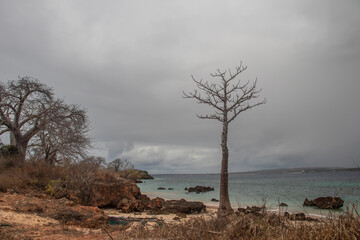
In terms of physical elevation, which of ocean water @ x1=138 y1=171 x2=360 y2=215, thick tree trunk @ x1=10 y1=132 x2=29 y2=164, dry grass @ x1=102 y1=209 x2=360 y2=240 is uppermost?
thick tree trunk @ x1=10 y1=132 x2=29 y2=164

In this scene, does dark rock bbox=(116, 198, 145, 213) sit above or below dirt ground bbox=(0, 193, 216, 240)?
below

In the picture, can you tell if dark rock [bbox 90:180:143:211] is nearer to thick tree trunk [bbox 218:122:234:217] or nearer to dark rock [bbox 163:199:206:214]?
dark rock [bbox 163:199:206:214]

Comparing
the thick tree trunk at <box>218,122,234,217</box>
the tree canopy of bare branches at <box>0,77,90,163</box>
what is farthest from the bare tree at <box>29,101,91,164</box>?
the thick tree trunk at <box>218,122,234,217</box>

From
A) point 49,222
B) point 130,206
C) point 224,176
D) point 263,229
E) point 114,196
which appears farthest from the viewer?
point 114,196

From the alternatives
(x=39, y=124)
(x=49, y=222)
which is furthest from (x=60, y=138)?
(x=49, y=222)

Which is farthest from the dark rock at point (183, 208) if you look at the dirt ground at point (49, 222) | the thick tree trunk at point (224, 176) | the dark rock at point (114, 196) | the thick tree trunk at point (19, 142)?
the thick tree trunk at point (19, 142)

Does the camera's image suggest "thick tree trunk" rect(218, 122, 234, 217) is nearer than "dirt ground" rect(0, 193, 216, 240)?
No

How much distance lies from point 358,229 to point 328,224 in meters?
0.38

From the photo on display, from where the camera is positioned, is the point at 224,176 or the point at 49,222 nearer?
the point at 49,222

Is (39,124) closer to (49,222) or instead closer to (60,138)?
(60,138)

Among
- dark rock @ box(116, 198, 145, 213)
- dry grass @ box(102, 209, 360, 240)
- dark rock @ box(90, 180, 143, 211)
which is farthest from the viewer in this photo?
dark rock @ box(90, 180, 143, 211)

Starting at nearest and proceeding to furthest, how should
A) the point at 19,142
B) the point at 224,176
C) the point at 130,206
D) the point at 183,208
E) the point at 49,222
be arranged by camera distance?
the point at 49,222 → the point at 224,176 → the point at 130,206 → the point at 183,208 → the point at 19,142

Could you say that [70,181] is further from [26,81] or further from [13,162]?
[26,81]

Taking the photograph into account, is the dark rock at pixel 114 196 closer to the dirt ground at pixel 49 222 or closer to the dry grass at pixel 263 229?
the dirt ground at pixel 49 222
